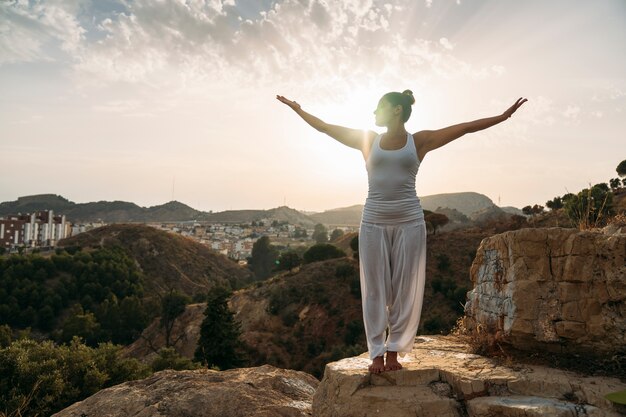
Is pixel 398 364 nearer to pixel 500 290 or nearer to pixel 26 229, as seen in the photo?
pixel 500 290

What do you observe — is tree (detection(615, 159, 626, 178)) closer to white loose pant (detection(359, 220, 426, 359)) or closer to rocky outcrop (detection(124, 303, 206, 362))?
rocky outcrop (detection(124, 303, 206, 362))

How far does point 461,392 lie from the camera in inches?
136

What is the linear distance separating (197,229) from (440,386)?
14386 cm

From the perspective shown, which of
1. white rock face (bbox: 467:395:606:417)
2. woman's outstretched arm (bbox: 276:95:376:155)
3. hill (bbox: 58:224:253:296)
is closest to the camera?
white rock face (bbox: 467:395:606:417)

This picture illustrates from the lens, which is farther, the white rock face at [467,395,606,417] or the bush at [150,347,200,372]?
the bush at [150,347,200,372]

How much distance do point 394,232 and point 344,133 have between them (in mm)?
1058

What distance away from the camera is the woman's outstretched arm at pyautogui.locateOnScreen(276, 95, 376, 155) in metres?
4.02

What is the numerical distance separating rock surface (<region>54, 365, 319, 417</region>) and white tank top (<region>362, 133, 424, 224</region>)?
2279 mm

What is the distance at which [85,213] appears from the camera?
168750mm

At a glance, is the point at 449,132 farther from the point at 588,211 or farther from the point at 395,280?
the point at 588,211

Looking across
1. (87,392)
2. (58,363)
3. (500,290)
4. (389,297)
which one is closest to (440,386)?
(389,297)

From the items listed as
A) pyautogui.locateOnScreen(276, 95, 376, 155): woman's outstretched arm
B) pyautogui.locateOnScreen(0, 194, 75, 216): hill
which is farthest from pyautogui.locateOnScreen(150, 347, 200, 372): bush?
pyautogui.locateOnScreen(0, 194, 75, 216): hill

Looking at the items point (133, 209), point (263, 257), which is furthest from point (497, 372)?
point (133, 209)

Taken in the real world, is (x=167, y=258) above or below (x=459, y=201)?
below
